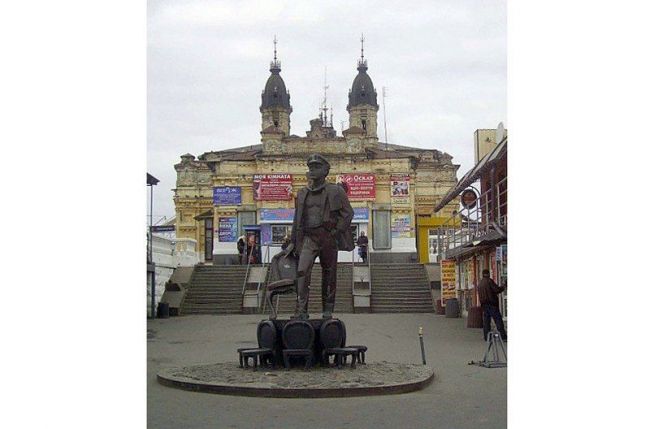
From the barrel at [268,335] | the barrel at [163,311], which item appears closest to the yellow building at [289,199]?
the barrel at [163,311]

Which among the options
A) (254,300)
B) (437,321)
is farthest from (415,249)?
(437,321)

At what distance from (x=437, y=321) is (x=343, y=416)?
6.08 meters

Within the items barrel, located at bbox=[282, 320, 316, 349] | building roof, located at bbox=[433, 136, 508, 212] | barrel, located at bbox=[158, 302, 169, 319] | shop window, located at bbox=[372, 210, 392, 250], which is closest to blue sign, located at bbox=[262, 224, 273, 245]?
shop window, located at bbox=[372, 210, 392, 250]

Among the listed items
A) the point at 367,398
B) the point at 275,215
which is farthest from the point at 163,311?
the point at 275,215

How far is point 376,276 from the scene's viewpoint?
56.7 ft

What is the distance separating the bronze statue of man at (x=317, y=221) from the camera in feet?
26.8

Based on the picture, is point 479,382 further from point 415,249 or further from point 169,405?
point 415,249

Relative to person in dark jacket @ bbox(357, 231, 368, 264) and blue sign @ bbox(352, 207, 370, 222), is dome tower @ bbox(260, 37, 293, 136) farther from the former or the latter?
blue sign @ bbox(352, 207, 370, 222)

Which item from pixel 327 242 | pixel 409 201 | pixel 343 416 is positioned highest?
pixel 409 201

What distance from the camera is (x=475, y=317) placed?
11.0m

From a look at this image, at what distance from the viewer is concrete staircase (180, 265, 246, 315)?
15.9 metres

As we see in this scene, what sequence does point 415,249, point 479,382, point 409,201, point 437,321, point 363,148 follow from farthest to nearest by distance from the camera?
point 409,201 < point 415,249 < point 363,148 < point 437,321 < point 479,382

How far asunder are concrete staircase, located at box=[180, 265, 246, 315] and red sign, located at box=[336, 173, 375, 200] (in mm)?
4565

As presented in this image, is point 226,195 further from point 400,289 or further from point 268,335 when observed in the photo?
point 268,335
